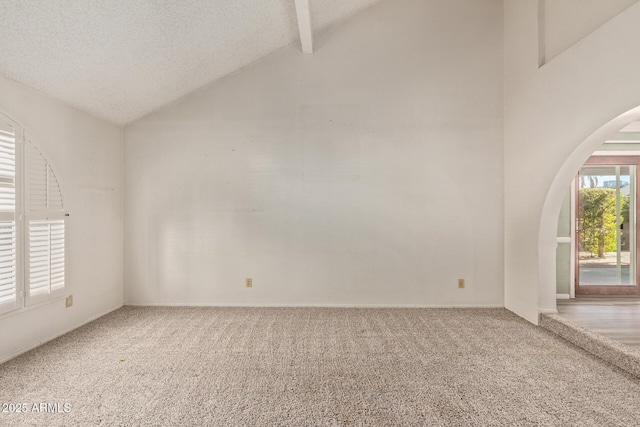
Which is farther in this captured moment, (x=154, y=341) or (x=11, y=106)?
(x=154, y=341)

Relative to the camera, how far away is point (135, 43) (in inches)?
117

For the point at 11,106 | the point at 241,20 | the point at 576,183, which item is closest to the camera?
the point at 11,106

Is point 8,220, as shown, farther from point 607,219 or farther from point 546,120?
point 607,219

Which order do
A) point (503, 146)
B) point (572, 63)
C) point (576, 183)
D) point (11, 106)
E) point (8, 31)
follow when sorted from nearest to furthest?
point (8, 31) → point (11, 106) → point (572, 63) → point (503, 146) → point (576, 183)

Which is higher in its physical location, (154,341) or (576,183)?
(576,183)

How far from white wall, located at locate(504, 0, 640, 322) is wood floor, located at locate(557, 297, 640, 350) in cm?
38

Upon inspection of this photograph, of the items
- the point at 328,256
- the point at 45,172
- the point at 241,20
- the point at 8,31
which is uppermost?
the point at 241,20

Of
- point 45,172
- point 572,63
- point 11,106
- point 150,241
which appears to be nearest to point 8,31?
point 11,106

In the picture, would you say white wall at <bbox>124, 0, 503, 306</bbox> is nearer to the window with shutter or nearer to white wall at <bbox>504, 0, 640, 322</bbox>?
white wall at <bbox>504, 0, 640, 322</bbox>

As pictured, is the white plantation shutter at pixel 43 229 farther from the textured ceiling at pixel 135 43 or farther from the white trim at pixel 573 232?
the white trim at pixel 573 232

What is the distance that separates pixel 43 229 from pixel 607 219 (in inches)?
265

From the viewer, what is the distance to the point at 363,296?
13.9 feet

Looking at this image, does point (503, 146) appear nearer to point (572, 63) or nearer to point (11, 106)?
point (572, 63)

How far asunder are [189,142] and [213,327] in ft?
7.61
